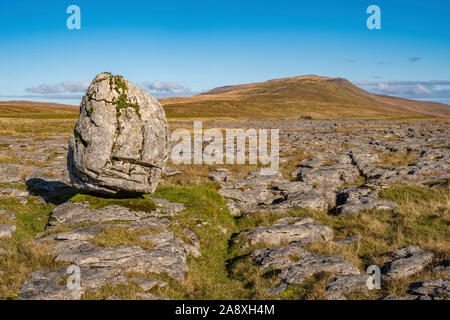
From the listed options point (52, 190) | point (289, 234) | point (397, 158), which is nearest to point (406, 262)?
point (289, 234)

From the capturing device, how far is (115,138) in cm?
1605

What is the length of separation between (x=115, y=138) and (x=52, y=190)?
9.33 meters

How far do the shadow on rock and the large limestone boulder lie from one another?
4.17 meters

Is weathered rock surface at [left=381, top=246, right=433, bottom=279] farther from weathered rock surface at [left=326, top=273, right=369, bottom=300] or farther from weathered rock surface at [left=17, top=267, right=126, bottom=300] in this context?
weathered rock surface at [left=17, top=267, right=126, bottom=300]

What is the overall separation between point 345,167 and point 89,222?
25.7 m

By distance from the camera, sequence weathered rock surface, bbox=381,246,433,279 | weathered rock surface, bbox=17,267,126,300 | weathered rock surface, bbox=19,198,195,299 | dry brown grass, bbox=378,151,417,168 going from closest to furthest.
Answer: weathered rock surface, bbox=17,267,126,300 → weathered rock surface, bbox=19,198,195,299 → weathered rock surface, bbox=381,246,433,279 → dry brown grass, bbox=378,151,417,168

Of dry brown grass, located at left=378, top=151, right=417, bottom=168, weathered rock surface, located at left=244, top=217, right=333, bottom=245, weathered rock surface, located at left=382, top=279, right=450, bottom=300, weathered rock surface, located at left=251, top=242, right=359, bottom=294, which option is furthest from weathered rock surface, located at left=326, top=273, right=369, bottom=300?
dry brown grass, located at left=378, top=151, right=417, bottom=168

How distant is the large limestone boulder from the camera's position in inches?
624

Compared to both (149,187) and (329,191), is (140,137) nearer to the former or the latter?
(149,187)

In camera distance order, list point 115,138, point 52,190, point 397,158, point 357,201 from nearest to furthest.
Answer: point 115,138, point 52,190, point 357,201, point 397,158

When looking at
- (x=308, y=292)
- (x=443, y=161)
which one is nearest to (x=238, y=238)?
(x=308, y=292)

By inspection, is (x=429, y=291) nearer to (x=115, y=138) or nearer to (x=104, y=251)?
(x=104, y=251)

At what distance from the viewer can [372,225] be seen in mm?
17656

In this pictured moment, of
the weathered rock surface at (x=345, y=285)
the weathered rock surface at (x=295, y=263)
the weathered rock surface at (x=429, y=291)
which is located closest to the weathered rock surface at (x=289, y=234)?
the weathered rock surface at (x=295, y=263)
